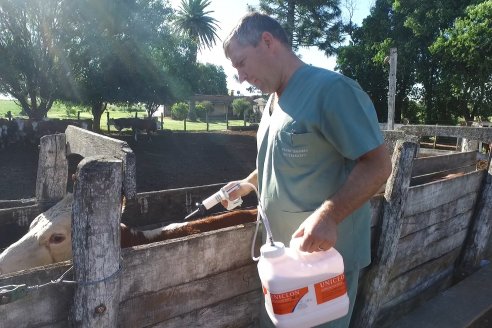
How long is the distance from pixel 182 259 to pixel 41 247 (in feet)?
2.83

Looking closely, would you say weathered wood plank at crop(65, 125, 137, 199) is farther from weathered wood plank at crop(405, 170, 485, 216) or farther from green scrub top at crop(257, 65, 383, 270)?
weathered wood plank at crop(405, 170, 485, 216)

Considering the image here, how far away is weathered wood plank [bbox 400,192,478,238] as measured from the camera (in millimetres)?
3205

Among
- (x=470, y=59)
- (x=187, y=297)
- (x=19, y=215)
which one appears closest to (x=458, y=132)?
(x=187, y=297)

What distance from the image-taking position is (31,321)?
151 centimetres

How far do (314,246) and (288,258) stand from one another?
116 millimetres

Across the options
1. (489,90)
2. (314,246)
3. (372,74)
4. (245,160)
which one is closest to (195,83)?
(372,74)

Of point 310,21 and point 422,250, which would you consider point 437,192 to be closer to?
point 422,250

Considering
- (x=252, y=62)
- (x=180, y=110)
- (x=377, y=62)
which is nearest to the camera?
(x=252, y=62)

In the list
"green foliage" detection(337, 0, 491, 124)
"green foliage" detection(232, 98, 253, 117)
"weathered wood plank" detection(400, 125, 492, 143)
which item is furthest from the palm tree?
"weathered wood plank" detection(400, 125, 492, 143)

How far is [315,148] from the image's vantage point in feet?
5.72

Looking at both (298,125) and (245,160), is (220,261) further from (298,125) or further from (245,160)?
(245,160)

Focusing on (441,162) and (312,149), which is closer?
(312,149)

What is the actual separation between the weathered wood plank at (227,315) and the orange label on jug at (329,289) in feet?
2.36

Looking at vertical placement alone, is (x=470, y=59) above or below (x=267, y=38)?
above
